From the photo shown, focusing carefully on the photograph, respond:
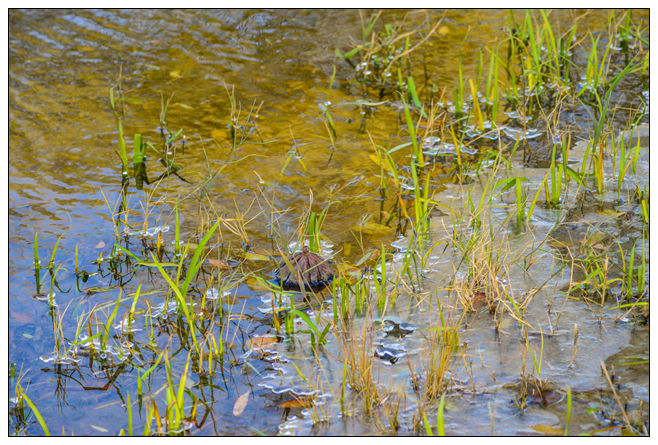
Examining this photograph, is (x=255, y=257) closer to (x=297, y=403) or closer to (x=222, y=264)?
(x=222, y=264)

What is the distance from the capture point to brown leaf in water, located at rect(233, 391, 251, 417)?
225 centimetres

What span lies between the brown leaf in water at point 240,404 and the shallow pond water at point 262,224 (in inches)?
0.6

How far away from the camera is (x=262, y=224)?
330 cm

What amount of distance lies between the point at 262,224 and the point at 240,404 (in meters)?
1.18

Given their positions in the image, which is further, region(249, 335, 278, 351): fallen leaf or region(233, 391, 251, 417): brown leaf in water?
region(249, 335, 278, 351): fallen leaf

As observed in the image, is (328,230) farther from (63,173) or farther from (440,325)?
(63,173)

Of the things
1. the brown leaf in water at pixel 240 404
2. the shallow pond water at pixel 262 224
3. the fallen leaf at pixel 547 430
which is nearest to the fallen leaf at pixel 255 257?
the shallow pond water at pixel 262 224

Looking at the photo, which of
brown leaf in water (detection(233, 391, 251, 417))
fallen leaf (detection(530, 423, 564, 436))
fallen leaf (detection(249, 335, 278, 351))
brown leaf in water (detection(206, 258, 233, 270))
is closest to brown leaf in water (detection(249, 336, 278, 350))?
fallen leaf (detection(249, 335, 278, 351))

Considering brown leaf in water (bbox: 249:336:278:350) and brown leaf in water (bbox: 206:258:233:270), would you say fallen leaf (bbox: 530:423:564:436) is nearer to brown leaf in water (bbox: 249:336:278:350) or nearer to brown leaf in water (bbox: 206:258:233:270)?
brown leaf in water (bbox: 249:336:278:350)

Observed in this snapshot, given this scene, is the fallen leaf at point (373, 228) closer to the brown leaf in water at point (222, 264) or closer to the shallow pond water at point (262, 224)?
the shallow pond water at point (262, 224)

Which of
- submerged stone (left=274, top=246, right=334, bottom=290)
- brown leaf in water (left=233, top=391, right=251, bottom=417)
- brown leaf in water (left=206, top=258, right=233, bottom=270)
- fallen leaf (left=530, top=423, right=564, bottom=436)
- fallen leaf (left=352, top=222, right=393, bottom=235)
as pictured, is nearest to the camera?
fallen leaf (left=530, top=423, right=564, bottom=436)

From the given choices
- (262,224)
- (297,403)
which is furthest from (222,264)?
(297,403)

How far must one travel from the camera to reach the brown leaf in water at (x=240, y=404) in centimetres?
225

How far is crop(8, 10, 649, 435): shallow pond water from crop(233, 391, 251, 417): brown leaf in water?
0.01 m
